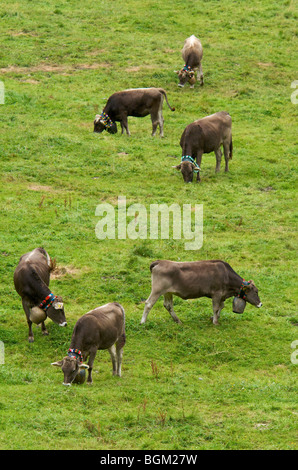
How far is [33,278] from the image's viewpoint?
18047mm

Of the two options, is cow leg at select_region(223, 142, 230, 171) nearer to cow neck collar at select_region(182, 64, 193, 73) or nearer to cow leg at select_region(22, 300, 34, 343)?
cow neck collar at select_region(182, 64, 193, 73)

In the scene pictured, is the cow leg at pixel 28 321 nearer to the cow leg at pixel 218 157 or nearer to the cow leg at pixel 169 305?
the cow leg at pixel 169 305

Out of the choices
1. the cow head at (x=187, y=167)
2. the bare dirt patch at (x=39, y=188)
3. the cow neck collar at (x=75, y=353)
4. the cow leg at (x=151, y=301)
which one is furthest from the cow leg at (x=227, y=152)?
the cow neck collar at (x=75, y=353)

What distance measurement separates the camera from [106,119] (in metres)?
29.9

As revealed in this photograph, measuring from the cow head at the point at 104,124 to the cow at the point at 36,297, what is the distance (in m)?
12.4

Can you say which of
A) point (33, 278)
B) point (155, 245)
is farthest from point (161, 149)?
point (33, 278)

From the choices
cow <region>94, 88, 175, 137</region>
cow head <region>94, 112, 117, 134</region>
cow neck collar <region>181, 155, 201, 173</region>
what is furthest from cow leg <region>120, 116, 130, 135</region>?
cow neck collar <region>181, 155, 201, 173</region>

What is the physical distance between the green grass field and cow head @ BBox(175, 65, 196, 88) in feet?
1.15

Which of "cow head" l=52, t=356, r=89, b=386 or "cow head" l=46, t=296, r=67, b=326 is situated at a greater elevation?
"cow head" l=52, t=356, r=89, b=386

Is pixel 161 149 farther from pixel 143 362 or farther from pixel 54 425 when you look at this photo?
pixel 54 425

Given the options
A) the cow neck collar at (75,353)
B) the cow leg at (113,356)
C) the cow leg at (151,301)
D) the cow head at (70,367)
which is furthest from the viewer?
the cow leg at (151,301)

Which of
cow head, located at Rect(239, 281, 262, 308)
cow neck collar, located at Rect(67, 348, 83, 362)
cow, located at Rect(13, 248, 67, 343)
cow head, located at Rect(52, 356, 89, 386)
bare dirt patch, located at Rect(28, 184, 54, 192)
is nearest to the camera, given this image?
cow head, located at Rect(52, 356, 89, 386)

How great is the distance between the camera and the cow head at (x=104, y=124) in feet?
98.2

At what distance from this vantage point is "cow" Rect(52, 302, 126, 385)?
15406mm
